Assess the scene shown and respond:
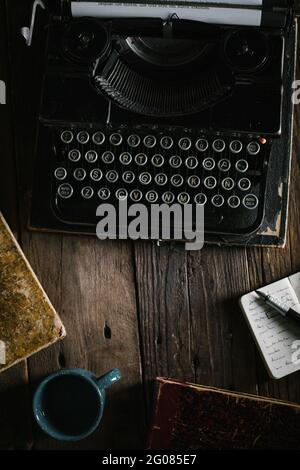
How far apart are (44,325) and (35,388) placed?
14 cm

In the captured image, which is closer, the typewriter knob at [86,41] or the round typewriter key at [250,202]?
the typewriter knob at [86,41]

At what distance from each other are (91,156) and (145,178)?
118 millimetres

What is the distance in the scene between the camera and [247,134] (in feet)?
4.45

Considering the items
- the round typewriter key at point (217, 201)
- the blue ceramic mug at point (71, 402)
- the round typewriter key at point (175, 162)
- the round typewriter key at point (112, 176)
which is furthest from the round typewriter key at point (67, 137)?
the blue ceramic mug at point (71, 402)

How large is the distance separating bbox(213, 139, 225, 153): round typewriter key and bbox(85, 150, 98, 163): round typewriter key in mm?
241

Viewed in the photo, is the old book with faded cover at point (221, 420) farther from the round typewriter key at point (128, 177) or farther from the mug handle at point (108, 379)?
the round typewriter key at point (128, 177)

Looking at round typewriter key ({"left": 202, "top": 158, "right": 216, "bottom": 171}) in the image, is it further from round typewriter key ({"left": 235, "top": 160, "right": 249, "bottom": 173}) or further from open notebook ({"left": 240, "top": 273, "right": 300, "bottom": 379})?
open notebook ({"left": 240, "top": 273, "right": 300, "bottom": 379})

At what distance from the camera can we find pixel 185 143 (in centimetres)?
142

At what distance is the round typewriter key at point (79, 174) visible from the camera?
1.44 meters

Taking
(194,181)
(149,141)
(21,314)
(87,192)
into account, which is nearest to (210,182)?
(194,181)

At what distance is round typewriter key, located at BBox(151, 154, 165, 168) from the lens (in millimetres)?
1429

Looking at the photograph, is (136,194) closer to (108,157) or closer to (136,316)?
(108,157)

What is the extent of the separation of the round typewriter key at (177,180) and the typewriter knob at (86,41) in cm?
28
